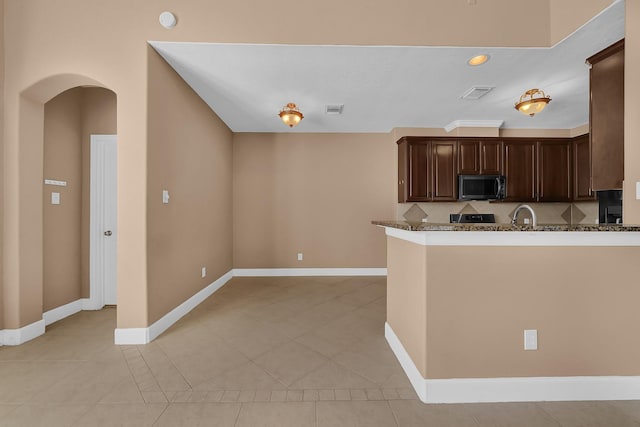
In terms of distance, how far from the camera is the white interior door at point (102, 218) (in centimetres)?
323

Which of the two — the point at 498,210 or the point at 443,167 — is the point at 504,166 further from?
the point at 443,167

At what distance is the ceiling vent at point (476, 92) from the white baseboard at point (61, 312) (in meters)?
5.34

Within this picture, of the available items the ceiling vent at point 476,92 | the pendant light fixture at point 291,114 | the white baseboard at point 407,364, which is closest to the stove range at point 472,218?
the ceiling vent at point 476,92

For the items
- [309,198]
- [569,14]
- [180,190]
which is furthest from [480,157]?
[180,190]

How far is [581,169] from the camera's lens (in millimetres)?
4352

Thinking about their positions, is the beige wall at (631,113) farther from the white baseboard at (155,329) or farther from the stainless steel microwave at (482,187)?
the white baseboard at (155,329)

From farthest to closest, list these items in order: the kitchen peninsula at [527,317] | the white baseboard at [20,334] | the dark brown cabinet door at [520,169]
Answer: the dark brown cabinet door at [520,169], the white baseboard at [20,334], the kitchen peninsula at [527,317]

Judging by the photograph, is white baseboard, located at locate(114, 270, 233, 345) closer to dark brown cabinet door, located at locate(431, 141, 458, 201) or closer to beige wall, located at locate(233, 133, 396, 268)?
beige wall, located at locate(233, 133, 396, 268)

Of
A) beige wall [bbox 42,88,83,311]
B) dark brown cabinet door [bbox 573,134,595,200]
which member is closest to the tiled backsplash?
dark brown cabinet door [bbox 573,134,595,200]

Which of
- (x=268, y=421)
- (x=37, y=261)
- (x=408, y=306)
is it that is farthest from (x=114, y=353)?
(x=408, y=306)

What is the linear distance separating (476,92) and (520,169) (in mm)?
1900

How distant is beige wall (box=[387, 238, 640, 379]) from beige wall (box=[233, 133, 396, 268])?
333 cm

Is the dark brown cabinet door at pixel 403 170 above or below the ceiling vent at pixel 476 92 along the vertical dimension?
below

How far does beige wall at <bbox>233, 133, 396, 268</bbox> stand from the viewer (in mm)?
5012
